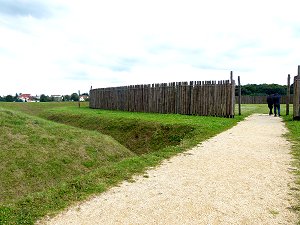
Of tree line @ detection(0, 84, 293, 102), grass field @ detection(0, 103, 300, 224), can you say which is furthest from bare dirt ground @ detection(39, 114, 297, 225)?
tree line @ detection(0, 84, 293, 102)

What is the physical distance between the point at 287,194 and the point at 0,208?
144 inches

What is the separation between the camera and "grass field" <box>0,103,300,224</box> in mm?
3934

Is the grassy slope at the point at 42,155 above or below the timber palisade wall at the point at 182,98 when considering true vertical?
below

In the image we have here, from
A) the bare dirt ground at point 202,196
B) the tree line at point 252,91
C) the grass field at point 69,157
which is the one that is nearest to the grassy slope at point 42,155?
the grass field at point 69,157

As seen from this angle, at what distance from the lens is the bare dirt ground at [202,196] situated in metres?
3.36

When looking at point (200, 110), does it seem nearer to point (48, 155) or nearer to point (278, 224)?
point (48, 155)

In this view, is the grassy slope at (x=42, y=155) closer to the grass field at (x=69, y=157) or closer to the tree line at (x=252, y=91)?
the grass field at (x=69, y=157)

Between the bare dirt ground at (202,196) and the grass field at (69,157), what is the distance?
37 centimetres

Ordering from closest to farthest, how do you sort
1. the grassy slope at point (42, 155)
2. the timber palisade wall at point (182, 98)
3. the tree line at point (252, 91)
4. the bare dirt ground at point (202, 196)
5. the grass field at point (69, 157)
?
the bare dirt ground at point (202, 196) → the grass field at point (69, 157) → the grassy slope at point (42, 155) → the timber palisade wall at point (182, 98) → the tree line at point (252, 91)

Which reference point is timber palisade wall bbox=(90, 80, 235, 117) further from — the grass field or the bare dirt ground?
the bare dirt ground

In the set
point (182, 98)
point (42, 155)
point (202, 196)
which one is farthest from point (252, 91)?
point (202, 196)

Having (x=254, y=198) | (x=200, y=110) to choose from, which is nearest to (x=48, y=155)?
(x=254, y=198)

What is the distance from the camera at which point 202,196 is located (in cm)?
403

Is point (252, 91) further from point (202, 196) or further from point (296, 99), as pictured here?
point (202, 196)
